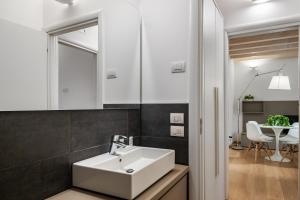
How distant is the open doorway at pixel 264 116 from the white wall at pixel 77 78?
6.76ft

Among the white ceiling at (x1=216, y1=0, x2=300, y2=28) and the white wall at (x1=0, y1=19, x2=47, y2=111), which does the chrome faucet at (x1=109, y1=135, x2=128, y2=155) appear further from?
the white ceiling at (x1=216, y1=0, x2=300, y2=28)

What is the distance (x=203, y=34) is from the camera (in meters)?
1.60

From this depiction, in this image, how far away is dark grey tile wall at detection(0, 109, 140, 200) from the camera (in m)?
0.87

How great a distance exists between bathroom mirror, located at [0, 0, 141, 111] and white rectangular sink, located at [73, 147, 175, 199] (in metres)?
0.36

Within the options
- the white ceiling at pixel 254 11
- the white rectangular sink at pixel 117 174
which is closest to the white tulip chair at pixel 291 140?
the white ceiling at pixel 254 11

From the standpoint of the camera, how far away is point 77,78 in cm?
131

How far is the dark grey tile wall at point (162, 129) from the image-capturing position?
63.0 inches

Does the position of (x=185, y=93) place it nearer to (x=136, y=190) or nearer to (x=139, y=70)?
(x=139, y=70)

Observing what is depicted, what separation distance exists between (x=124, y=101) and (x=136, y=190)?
0.86m

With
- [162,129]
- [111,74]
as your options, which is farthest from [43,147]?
[162,129]

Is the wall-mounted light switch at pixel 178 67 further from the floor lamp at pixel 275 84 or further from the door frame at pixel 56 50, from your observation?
the floor lamp at pixel 275 84

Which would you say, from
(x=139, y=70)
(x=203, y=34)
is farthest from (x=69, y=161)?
(x=203, y=34)

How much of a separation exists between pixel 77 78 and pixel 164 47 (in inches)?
30.1

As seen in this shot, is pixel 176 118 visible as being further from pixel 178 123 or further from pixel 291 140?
pixel 291 140
